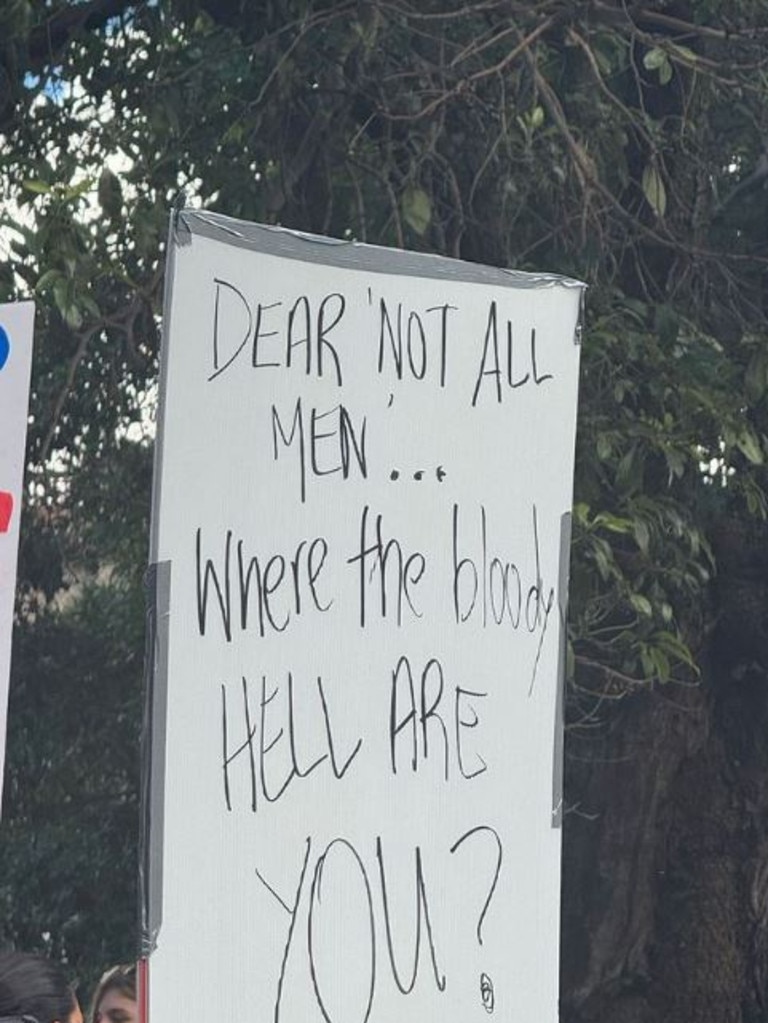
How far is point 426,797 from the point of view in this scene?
2049 mm

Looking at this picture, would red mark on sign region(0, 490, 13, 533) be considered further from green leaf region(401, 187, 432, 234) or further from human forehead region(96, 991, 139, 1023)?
green leaf region(401, 187, 432, 234)

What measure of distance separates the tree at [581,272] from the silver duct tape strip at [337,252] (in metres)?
1.53

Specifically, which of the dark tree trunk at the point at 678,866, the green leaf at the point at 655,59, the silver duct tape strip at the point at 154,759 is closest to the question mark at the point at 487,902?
the silver duct tape strip at the point at 154,759

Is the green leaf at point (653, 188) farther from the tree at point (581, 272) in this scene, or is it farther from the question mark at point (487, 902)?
the question mark at point (487, 902)

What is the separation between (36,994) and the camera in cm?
271

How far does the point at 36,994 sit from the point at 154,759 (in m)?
1.06

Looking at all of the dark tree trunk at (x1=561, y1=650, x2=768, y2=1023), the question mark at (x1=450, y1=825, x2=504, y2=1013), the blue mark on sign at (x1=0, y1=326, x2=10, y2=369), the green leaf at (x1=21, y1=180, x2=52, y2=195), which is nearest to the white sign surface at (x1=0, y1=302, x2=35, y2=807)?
the blue mark on sign at (x1=0, y1=326, x2=10, y2=369)

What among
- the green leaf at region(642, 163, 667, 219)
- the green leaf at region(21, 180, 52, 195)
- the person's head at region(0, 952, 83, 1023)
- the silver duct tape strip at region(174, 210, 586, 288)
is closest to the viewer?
the silver duct tape strip at region(174, 210, 586, 288)

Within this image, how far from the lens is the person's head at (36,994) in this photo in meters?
2.68

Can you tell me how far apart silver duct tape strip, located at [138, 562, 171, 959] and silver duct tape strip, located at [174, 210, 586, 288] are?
335mm

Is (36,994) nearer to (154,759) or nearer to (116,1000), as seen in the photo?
(116,1000)

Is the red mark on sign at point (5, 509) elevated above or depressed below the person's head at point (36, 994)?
above

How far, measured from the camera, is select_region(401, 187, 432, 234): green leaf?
4.13 meters

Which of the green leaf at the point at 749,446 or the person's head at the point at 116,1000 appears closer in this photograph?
the person's head at the point at 116,1000
